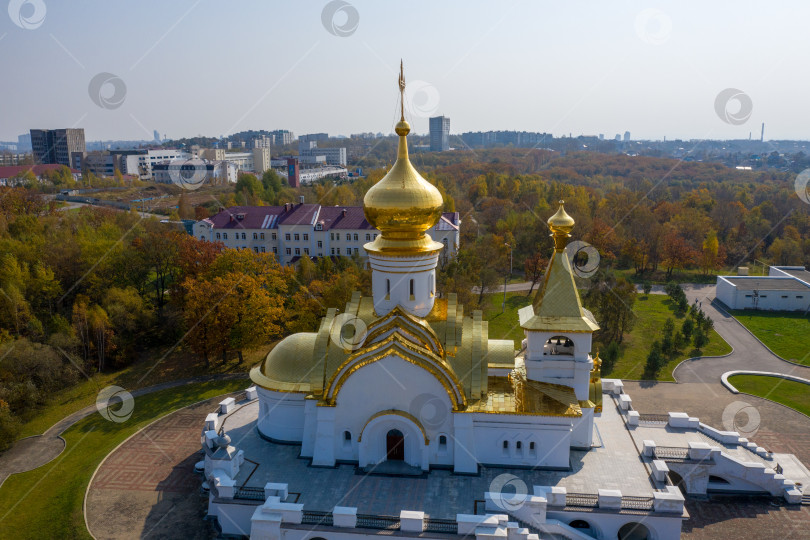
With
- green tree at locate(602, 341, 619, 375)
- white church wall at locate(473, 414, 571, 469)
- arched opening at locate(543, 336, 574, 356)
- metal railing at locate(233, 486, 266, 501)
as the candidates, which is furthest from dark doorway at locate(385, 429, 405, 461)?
green tree at locate(602, 341, 619, 375)

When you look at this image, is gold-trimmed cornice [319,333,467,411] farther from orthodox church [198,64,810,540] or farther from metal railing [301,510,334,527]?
metal railing [301,510,334,527]

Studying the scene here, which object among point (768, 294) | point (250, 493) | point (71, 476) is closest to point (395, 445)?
point (250, 493)

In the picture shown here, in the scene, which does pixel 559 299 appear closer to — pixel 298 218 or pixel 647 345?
pixel 647 345

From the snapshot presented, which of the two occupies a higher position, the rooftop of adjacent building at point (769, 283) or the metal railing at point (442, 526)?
the rooftop of adjacent building at point (769, 283)

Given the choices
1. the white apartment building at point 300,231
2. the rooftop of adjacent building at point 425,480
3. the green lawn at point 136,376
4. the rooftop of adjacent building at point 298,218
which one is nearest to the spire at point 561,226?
the rooftop of adjacent building at point 425,480

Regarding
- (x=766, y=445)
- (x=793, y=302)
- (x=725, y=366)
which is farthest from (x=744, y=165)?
(x=766, y=445)

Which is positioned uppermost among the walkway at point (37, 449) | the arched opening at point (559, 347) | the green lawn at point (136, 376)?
the arched opening at point (559, 347)

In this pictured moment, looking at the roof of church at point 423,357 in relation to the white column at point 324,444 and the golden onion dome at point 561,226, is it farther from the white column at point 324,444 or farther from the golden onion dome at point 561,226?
the golden onion dome at point 561,226
